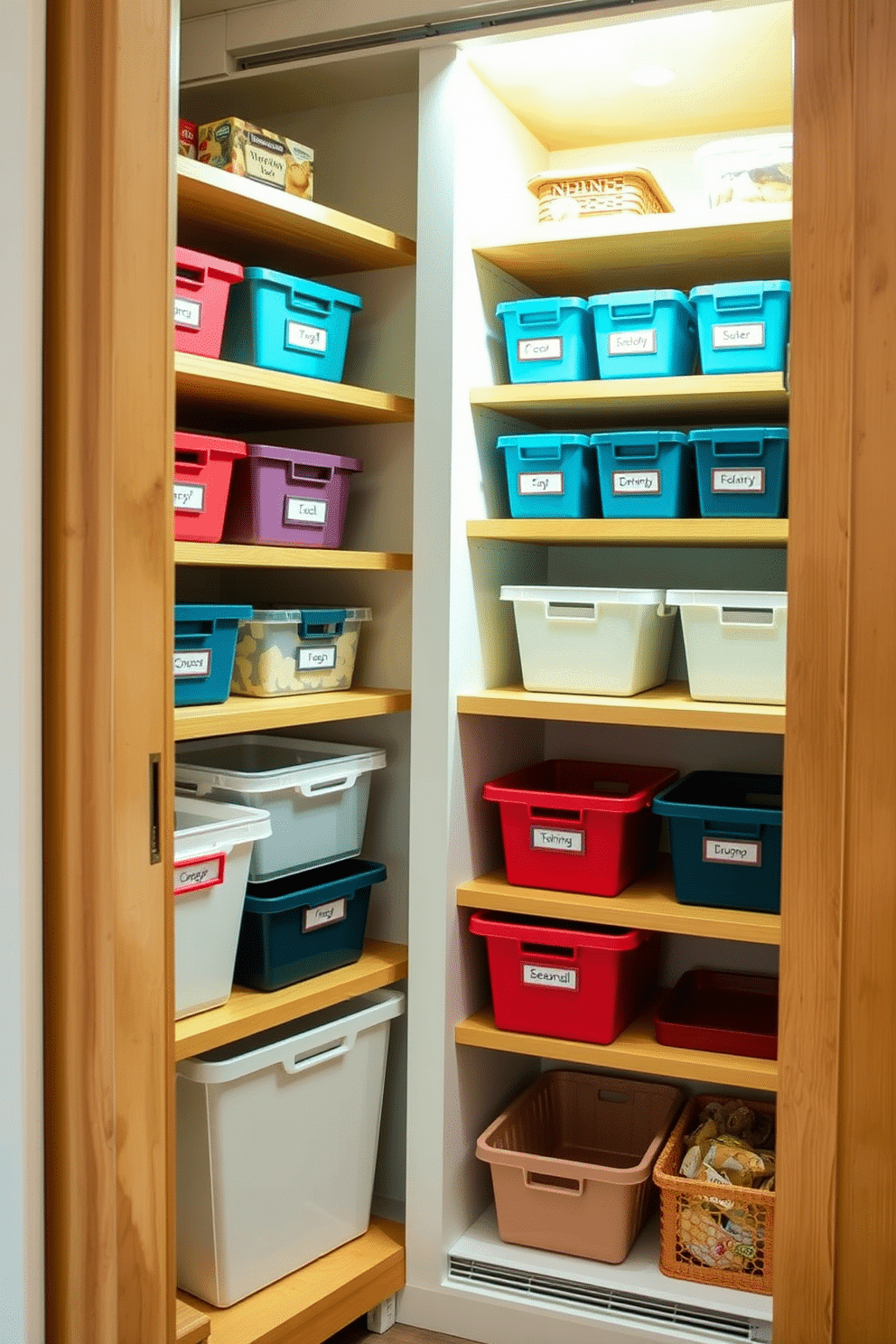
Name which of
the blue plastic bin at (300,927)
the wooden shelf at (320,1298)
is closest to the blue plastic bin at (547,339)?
the blue plastic bin at (300,927)

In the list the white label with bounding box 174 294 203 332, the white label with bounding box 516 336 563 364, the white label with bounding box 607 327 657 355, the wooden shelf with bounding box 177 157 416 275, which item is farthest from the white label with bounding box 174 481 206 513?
the white label with bounding box 607 327 657 355

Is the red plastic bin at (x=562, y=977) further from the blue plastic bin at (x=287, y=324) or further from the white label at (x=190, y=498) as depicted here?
the blue plastic bin at (x=287, y=324)

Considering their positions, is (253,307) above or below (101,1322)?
above

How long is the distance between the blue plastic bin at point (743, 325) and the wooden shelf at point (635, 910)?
964mm

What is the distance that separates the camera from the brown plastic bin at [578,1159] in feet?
7.72

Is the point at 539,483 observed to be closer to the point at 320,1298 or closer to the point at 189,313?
the point at 189,313

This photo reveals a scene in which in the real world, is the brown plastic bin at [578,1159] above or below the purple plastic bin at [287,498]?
below

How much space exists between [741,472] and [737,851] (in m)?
0.68

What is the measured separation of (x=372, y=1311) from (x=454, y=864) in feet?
2.75

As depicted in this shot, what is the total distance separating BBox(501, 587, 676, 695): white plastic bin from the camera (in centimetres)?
240

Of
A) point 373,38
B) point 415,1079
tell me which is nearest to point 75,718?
Answer: point 415,1079

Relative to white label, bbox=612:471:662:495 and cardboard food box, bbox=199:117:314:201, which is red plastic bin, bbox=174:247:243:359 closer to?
cardboard food box, bbox=199:117:314:201

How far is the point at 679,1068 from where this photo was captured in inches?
89.7

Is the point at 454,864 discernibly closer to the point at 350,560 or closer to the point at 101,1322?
the point at 350,560
